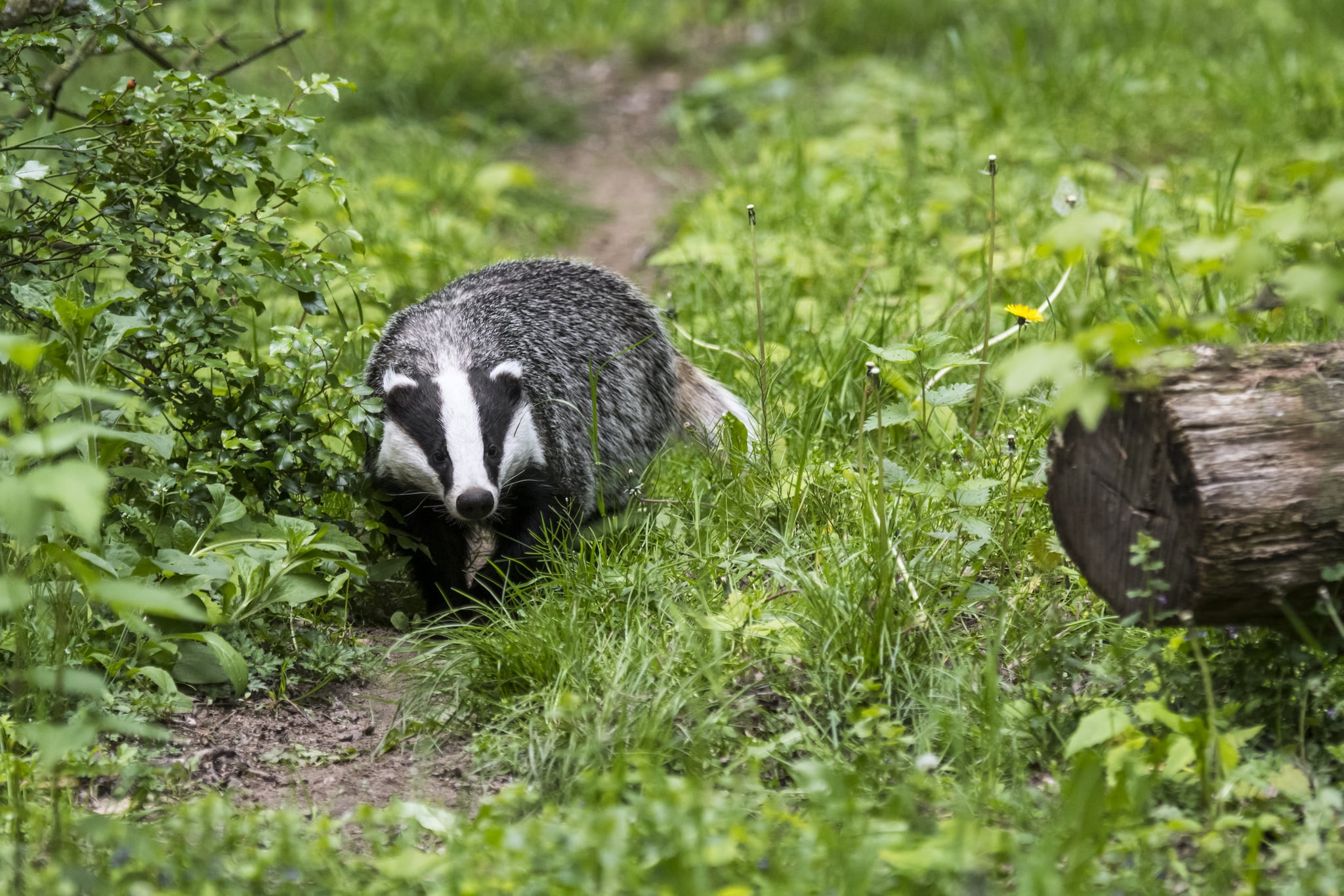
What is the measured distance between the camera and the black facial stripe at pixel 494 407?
373 cm

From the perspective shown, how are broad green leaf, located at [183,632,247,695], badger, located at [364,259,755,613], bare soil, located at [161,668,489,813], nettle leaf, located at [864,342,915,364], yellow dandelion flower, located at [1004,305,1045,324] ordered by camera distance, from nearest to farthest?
bare soil, located at [161,668,489,813] < broad green leaf, located at [183,632,247,695] < nettle leaf, located at [864,342,915,364] < yellow dandelion flower, located at [1004,305,1045,324] < badger, located at [364,259,755,613]

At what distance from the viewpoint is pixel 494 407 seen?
3.78 meters

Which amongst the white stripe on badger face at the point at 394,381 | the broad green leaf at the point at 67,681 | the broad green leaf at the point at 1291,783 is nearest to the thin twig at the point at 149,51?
the white stripe on badger face at the point at 394,381

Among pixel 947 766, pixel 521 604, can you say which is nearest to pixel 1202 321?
pixel 947 766

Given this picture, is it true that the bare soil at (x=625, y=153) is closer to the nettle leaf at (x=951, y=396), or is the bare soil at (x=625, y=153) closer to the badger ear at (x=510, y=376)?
the badger ear at (x=510, y=376)

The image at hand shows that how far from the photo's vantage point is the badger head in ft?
11.9

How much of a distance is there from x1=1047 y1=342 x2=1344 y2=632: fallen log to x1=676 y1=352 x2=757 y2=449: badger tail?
200cm

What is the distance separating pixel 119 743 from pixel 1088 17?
24.6 ft

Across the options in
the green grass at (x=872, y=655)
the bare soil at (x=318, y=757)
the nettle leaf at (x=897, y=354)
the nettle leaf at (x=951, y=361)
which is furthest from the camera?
the nettle leaf at (x=951, y=361)

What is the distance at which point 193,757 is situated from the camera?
110 inches

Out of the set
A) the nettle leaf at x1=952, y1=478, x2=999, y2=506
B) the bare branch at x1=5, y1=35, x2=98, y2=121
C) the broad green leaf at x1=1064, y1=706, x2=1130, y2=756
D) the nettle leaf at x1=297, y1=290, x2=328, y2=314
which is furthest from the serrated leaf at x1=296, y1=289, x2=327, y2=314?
the broad green leaf at x1=1064, y1=706, x2=1130, y2=756

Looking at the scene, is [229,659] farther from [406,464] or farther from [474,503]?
[406,464]

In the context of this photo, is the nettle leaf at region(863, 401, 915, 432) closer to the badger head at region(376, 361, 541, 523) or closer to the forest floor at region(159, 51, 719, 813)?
the badger head at region(376, 361, 541, 523)

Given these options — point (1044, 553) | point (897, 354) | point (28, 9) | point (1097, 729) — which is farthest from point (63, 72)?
point (1097, 729)
